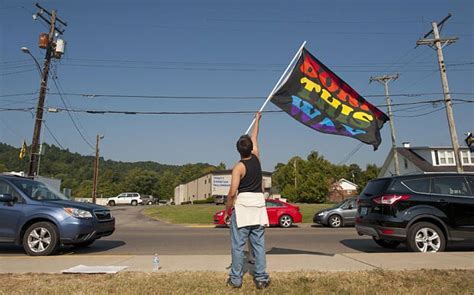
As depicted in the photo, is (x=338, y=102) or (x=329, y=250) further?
(x=329, y=250)

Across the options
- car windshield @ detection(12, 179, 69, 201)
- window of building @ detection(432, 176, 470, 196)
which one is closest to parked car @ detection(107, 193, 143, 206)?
car windshield @ detection(12, 179, 69, 201)

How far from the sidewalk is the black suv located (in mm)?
770

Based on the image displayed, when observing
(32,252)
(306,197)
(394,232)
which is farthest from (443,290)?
(306,197)

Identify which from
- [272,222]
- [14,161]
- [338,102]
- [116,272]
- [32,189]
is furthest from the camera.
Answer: [14,161]

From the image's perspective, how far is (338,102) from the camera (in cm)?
786

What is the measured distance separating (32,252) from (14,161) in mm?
58189

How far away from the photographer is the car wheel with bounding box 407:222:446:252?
8.69 metres

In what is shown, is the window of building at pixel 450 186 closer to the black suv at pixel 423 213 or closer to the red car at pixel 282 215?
the black suv at pixel 423 213

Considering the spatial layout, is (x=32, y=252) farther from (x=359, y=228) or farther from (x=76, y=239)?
(x=359, y=228)

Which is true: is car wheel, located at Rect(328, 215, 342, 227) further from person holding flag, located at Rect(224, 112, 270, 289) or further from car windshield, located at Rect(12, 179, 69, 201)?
person holding flag, located at Rect(224, 112, 270, 289)

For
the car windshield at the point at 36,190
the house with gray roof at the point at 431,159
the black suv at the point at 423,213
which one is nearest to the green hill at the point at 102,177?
the house with gray roof at the point at 431,159

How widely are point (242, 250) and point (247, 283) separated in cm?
50

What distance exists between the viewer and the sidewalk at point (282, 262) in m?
6.47

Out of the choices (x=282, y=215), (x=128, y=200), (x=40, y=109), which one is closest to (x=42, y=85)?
(x=40, y=109)
